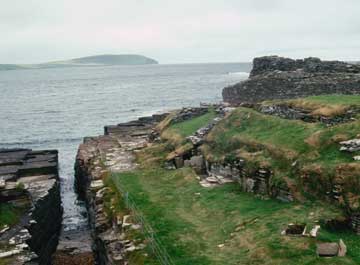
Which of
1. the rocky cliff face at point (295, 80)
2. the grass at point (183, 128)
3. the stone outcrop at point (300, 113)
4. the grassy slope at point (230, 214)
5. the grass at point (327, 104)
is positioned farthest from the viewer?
the rocky cliff face at point (295, 80)

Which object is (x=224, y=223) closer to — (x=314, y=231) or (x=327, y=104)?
(x=314, y=231)

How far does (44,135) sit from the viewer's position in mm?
70062

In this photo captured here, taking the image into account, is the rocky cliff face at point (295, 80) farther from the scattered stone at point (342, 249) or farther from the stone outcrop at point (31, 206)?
the scattered stone at point (342, 249)

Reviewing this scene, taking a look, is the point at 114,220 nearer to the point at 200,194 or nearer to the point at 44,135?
the point at 200,194

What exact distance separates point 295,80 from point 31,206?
69.3 feet

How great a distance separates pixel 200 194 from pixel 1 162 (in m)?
22.2

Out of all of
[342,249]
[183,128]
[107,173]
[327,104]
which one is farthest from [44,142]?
[342,249]

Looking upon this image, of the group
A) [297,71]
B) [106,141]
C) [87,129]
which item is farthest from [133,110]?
[297,71]

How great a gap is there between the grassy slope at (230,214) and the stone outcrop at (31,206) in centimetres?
483

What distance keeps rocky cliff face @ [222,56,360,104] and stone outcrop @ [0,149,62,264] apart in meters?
17.3

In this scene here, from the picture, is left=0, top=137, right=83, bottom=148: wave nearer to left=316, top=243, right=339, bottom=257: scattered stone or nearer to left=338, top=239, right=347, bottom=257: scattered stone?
left=316, top=243, right=339, bottom=257: scattered stone

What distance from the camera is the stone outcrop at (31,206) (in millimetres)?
20234

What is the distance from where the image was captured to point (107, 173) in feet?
93.5

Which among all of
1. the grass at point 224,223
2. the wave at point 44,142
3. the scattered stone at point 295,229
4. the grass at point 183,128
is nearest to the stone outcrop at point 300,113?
the grass at point 183,128
